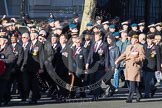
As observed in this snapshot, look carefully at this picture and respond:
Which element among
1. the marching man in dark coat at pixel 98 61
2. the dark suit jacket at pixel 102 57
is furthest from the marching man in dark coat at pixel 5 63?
the dark suit jacket at pixel 102 57

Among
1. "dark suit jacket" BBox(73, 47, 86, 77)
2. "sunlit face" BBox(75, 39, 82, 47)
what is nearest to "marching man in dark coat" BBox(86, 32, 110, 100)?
"dark suit jacket" BBox(73, 47, 86, 77)

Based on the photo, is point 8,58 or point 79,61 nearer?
point 8,58

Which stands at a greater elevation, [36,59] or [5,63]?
[36,59]

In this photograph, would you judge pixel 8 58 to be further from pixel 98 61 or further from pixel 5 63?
pixel 98 61

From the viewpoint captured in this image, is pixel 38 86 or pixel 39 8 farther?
pixel 39 8

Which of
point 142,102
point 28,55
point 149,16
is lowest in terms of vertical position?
point 142,102

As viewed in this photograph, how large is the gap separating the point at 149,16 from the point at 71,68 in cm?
1174

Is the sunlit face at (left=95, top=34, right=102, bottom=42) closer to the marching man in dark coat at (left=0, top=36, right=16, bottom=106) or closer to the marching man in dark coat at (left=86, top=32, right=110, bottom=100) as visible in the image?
the marching man in dark coat at (left=86, top=32, right=110, bottom=100)

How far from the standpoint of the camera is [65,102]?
15.8m

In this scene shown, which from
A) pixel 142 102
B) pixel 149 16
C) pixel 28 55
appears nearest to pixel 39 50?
pixel 28 55

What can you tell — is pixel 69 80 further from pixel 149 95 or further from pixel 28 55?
pixel 149 95

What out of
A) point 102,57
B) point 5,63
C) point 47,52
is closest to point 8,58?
point 5,63

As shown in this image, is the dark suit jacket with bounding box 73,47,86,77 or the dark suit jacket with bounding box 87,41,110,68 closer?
the dark suit jacket with bounding box 73,47,86,77

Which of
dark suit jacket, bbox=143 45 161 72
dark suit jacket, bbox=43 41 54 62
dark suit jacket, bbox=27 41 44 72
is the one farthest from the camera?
dark suit jacket, bbox=143 45 161 72
